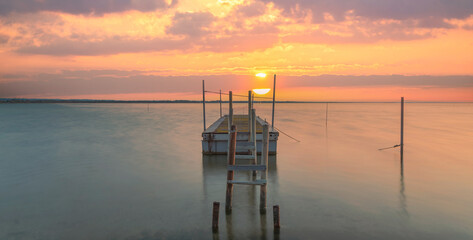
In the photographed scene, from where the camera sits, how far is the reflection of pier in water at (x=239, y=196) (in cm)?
923

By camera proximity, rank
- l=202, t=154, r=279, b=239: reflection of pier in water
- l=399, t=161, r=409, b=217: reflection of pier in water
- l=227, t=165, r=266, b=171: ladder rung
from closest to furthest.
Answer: l=202, t=154, r=279, b=239: reflection of pier in water < l=227, t=165, r=266, b=171: ladder rung < l=399, t=161, r=409, b=217: reflection of pier in water

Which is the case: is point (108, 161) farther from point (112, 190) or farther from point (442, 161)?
point (442, 161)

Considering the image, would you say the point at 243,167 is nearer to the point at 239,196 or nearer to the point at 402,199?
the point at 239,196

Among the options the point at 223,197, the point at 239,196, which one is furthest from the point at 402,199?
the point at 223,197

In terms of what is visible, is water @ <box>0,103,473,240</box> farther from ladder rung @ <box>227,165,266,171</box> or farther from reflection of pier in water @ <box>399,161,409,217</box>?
ladder rung @ <box>227,165,266,171</box>

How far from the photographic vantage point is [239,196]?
12.1m

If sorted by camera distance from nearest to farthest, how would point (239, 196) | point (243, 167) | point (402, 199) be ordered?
1. point (243, 167)
2. point (239, 196)
3. point (402, 199)

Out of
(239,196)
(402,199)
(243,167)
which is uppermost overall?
(243,167)

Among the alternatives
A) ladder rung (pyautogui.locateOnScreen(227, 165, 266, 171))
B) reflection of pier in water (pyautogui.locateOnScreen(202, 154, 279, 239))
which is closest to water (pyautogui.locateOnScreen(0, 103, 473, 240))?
reflection of pier in water (pyautogui.locateOnScreen(202, 154, 279, 239))

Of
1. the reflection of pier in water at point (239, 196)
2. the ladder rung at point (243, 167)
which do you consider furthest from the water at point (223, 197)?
the ladder rung at point (243, 167)

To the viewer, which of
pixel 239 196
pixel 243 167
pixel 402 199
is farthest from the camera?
pixel 402 199

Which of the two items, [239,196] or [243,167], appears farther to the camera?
[239,196]

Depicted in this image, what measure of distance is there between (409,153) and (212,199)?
61.7ft

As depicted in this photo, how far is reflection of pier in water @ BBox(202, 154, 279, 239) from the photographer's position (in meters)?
9.23
